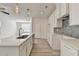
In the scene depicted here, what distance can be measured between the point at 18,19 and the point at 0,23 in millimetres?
4775

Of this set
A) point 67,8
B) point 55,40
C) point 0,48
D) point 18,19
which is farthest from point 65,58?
point 18,19

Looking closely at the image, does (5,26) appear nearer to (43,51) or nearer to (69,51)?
(43,51)

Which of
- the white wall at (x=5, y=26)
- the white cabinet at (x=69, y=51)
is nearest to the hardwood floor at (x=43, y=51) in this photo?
the white wall at (x=5, y=26)

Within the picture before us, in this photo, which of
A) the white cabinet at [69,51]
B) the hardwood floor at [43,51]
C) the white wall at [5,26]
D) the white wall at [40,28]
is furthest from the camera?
the white wall at [40,28]

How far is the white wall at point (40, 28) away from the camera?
39.7 feet

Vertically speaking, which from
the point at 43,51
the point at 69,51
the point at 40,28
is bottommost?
the point at 43,51

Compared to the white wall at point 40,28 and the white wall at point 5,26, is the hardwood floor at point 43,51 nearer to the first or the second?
the white wall at point 5,26

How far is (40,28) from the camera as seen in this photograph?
39.9 feet

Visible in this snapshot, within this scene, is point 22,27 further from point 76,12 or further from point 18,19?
point 76,12

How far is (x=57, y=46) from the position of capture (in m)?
6.32

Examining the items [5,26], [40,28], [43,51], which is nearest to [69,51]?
[43,51]

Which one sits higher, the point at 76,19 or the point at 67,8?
the point at 67,8

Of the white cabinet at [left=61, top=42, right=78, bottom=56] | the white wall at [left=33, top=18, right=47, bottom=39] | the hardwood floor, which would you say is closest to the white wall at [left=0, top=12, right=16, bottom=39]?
the hardwood floor

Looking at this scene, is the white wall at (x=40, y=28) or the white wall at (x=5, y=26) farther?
the white wall at (x=40, y=28)
